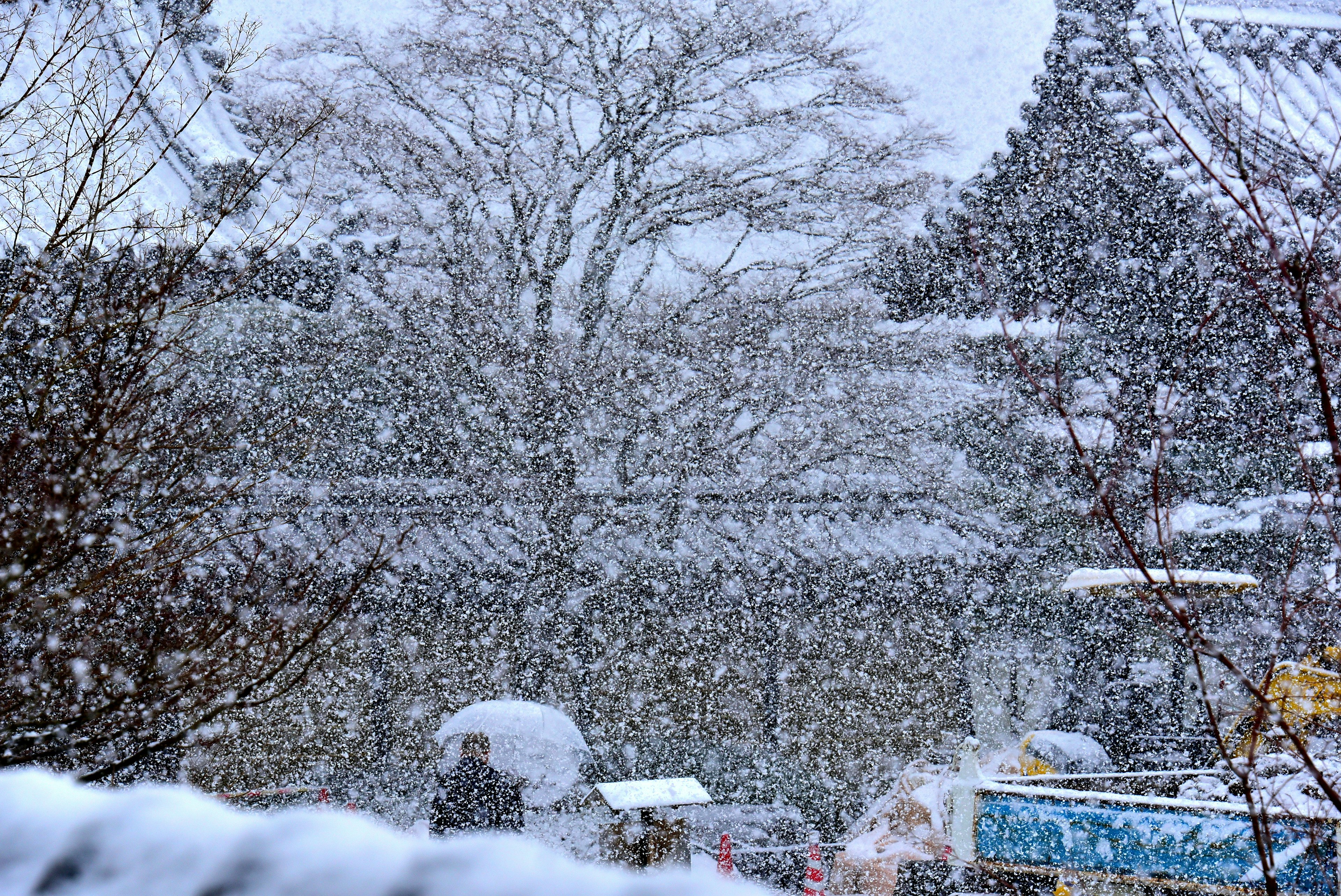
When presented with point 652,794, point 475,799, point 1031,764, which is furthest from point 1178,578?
point 475,799

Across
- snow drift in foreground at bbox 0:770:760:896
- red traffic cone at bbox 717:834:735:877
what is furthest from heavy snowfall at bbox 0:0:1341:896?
snow drift in foreground at bbox 0:770:760:896

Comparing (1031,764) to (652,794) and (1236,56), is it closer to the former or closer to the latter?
(652,794)

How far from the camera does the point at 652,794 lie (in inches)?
239

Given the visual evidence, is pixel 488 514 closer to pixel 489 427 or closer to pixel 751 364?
pixel 489 427

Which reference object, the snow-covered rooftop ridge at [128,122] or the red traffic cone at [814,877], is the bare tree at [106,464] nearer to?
the snow-covered rooftop ridge at [128,122]

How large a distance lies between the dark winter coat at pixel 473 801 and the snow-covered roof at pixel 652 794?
709 mm

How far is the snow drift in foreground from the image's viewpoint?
1.70 ft

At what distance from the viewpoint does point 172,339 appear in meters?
4.96

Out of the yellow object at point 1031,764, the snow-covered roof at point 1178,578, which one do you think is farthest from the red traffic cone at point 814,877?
the snow-covered roof at point 1178,578

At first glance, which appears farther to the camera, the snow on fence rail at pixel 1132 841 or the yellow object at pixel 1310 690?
the yellow object at pixel 1310 690

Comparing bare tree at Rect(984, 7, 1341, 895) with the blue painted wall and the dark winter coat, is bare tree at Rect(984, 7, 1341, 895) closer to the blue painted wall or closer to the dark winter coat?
the blue painted wall

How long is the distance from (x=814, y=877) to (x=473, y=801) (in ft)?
7.76

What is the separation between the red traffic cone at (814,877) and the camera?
6.24 metres

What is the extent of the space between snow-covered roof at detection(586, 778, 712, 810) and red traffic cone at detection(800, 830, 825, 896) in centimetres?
92
